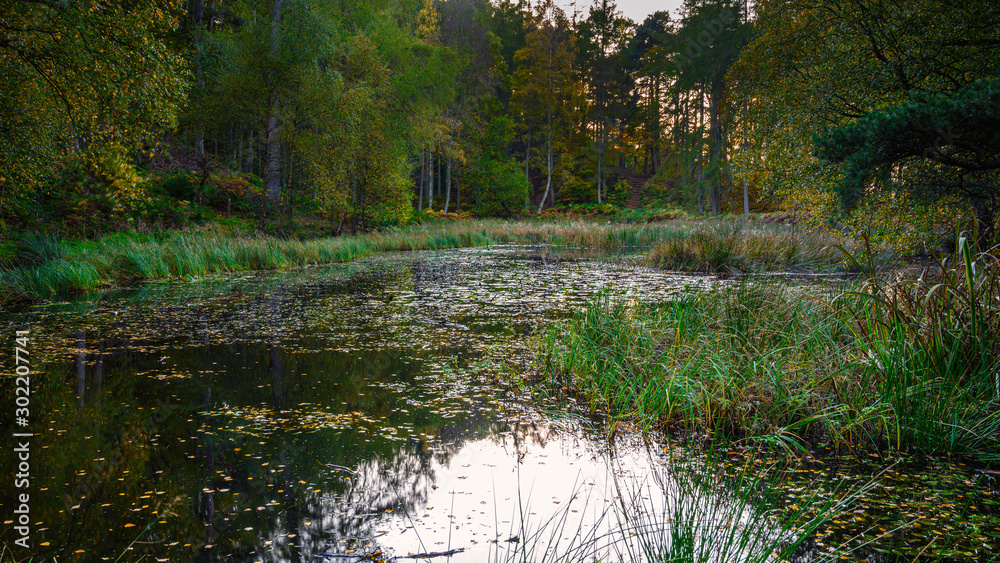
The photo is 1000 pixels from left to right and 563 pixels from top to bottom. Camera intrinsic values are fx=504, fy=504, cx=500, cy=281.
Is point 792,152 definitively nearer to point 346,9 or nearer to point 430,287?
point 430,287

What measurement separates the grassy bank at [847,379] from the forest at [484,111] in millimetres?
2391

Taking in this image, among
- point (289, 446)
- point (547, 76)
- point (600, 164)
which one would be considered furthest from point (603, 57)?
point (289, 446)

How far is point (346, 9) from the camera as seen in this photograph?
21766 mm

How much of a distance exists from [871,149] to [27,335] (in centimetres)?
757

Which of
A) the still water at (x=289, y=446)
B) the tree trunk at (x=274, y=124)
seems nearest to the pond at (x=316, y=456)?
the still water at (x=289, y=446)

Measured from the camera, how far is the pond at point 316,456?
1.61 m

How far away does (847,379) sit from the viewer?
8.21ft

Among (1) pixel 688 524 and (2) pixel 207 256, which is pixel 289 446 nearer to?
(1) pixel 688 524

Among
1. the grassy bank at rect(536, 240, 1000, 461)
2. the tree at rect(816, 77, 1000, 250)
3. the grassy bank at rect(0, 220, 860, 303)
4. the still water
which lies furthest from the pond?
the tree at rect(816, 77, 1000, 250)

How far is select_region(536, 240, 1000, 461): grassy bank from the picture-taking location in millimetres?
2197

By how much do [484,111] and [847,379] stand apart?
29.8 m

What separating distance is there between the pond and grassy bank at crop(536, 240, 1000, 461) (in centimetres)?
27

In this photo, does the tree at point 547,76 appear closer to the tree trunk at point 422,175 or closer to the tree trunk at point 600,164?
the tree trunk at point 600,164

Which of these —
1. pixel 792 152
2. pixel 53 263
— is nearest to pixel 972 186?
pixel 792 152
